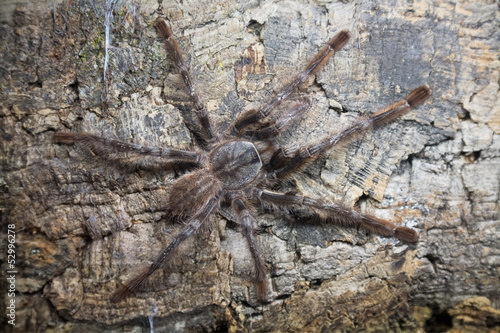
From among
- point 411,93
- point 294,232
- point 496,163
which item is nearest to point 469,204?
point 496,163

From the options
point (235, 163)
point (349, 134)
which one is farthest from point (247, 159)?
point (349, 134)

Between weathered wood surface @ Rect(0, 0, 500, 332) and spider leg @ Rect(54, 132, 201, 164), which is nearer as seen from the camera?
weathered wood surface @ Rect(0, 0, 500, 332)

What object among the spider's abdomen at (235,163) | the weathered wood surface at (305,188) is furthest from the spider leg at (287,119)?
the spider's abdomen at (235,163)

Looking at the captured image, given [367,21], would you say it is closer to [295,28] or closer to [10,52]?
[295,28]

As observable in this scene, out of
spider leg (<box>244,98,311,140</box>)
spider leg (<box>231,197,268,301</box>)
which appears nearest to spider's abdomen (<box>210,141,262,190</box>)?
spider leg (<box>244,98,311,140</box>)

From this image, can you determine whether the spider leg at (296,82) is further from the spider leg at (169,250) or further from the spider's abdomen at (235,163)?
the spider leg at (169,250)

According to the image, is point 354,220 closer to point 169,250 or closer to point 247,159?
point 247,159

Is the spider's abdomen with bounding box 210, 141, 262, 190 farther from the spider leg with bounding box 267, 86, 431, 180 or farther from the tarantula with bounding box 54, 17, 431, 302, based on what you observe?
the spider leg with bounding box 267, 86, 431, 180
